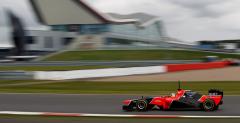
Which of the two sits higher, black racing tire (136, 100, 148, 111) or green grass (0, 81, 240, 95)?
green grass (0, 81, 240, 95)

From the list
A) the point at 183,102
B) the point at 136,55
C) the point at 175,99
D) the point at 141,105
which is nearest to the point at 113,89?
the point at 141,105

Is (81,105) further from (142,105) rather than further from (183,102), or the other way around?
(183,102)

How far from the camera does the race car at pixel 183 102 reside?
11.4 meters

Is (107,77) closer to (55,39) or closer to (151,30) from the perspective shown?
(55,39)

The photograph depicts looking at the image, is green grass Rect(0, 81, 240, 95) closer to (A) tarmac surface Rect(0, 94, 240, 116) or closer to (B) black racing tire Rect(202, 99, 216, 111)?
(A) tarmac surface Rect(0, 94, 240, 116)

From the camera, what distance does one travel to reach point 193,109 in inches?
458

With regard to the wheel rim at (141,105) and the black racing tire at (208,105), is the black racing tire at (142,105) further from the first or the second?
the black racing tire at (208,105)

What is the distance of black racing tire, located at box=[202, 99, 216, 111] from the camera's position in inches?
446

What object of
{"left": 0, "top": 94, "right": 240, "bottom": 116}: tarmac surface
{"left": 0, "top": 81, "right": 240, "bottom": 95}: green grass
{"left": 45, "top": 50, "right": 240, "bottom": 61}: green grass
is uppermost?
{"left": 45, "top": 50, "right": 240, "bottom": 61}: green grass

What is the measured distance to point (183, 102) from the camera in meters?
11.4

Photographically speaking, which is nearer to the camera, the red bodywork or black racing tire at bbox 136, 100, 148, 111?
the red bodywork

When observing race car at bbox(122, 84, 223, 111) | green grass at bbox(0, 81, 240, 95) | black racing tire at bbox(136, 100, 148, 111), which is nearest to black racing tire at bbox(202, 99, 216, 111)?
race car at bbox(122, 84, 223, 111)

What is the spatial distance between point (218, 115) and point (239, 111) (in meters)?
1.04

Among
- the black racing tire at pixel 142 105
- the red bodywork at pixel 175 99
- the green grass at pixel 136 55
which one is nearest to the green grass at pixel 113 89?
the red bodywork at pixel 175 99
